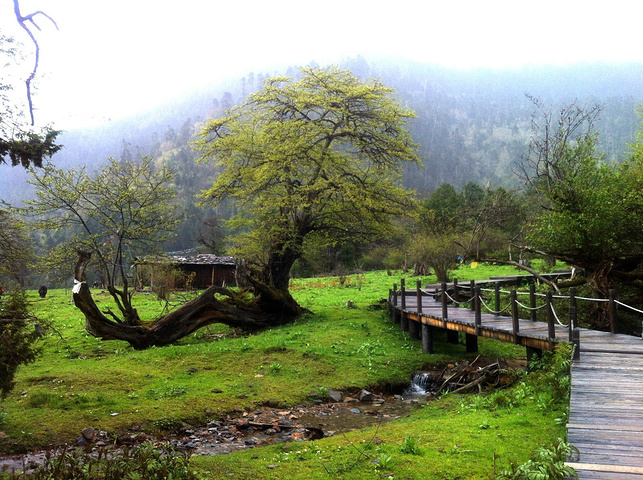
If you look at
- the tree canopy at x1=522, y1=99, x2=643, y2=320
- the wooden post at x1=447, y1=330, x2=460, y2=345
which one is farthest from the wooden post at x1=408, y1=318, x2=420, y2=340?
the tree canopy at x1=522, y1=99, x2=643, y2=320

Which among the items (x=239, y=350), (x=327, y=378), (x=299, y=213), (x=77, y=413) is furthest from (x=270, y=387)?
(x=299, y=213)

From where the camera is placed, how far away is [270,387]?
1267 centimetres

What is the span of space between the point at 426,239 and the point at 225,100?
169 meters

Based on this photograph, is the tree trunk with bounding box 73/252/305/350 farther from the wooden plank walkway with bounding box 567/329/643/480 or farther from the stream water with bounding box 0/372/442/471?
the wooden plank walkway with bounding box 567/329/643/480

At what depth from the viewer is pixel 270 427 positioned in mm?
10195

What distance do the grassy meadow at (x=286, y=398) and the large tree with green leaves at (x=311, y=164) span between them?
417 centimetres

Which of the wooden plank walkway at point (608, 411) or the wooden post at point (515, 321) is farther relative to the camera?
the wooden post at point (515, 321)

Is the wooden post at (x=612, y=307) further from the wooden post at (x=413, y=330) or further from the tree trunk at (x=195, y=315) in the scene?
the tree trunk at (x=195, y=315)

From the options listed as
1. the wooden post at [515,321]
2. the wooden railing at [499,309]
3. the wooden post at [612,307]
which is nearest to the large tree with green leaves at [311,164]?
the wooden railing at [499,309]

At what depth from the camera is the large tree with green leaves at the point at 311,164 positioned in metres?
21.5

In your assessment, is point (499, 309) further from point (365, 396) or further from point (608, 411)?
point (608, 411)

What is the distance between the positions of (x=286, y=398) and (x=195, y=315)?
7.27 metres

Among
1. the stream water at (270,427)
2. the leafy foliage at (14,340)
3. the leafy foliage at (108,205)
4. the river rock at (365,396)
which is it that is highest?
the leafy foliage at (108,205)

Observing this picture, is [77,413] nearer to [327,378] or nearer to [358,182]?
[327,378]
